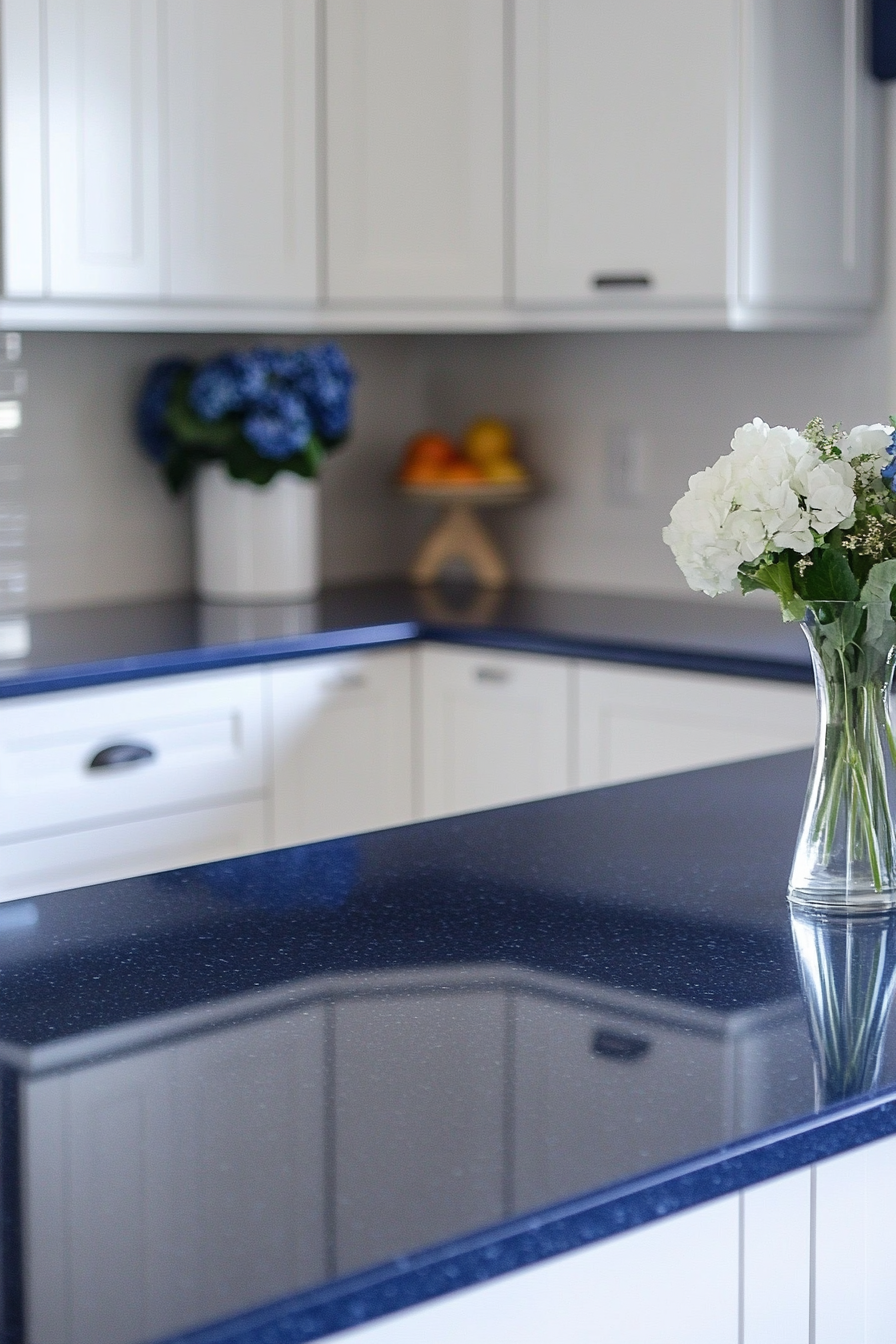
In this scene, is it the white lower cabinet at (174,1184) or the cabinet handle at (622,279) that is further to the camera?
the cabinet handle at (622,279)

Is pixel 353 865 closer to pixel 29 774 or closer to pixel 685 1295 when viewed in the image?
pixel 685 1295

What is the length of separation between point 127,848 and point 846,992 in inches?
69.3

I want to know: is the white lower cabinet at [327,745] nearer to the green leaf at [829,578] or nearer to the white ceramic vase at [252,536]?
the white ceramic vase at [252,536]

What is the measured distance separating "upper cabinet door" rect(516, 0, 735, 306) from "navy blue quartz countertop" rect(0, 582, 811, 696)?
0.54m

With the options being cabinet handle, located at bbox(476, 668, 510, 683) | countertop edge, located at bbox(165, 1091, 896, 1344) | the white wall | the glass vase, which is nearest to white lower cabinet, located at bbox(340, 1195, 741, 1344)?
countertop edge, located at bbox(165, 1091, 896, 1344)

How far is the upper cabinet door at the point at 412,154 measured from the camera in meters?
A: 3.05

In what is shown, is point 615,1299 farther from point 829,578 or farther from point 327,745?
point 327,745

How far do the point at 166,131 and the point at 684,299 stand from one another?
885 mm

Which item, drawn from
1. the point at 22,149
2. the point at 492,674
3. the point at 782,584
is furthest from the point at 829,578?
the point at 22,149

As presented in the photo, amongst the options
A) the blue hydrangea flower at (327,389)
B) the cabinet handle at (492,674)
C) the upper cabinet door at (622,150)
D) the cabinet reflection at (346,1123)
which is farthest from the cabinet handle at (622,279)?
the cabinet reflection at (346,1123)

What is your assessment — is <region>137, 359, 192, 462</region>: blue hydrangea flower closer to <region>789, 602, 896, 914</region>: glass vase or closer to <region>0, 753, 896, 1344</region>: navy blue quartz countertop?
<region>0, 753, 896, 1344</region>: navy blue quartz countertop

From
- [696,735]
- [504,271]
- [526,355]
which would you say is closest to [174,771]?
[696,735]

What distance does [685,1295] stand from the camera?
3.16 feet

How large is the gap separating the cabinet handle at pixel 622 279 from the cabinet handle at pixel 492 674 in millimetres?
650
